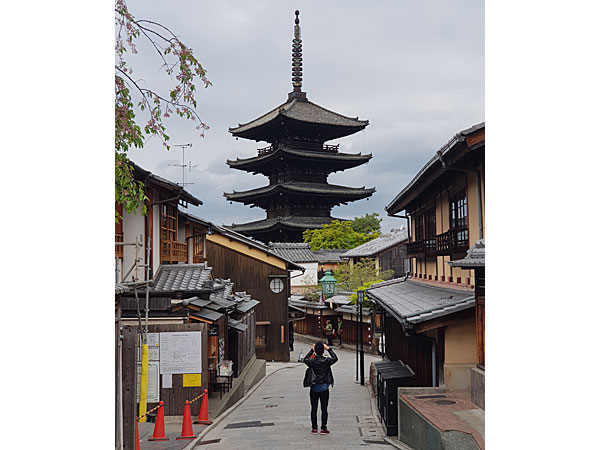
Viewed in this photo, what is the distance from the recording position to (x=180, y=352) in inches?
501

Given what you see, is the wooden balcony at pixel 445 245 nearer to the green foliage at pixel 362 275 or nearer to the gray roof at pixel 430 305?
the gray roof at pixel 430 305

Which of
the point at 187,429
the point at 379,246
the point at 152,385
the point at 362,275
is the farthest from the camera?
the point at 379,246

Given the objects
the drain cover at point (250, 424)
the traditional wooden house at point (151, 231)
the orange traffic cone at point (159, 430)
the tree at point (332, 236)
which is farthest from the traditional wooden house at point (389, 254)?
the orange traffic cone at point (159, 430)

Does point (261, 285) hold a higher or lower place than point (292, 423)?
higher

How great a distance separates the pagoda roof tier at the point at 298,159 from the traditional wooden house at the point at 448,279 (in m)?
33.5

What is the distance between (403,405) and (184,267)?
8338 millimetres

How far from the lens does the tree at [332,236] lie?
166ft

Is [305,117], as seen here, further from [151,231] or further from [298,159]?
[151,231]

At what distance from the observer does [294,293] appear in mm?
49344

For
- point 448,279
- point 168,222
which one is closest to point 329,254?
point 168,222

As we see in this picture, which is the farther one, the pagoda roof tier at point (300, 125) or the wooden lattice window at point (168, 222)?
the pagoda roof tier at point (300, 125)

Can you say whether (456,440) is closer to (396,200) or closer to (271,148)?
(396,200)

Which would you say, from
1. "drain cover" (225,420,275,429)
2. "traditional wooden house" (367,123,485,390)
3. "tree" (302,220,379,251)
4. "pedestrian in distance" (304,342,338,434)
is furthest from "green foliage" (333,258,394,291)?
"pedestrian in distance" (304,342,338,434)

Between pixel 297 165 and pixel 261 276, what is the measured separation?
23.5 m
